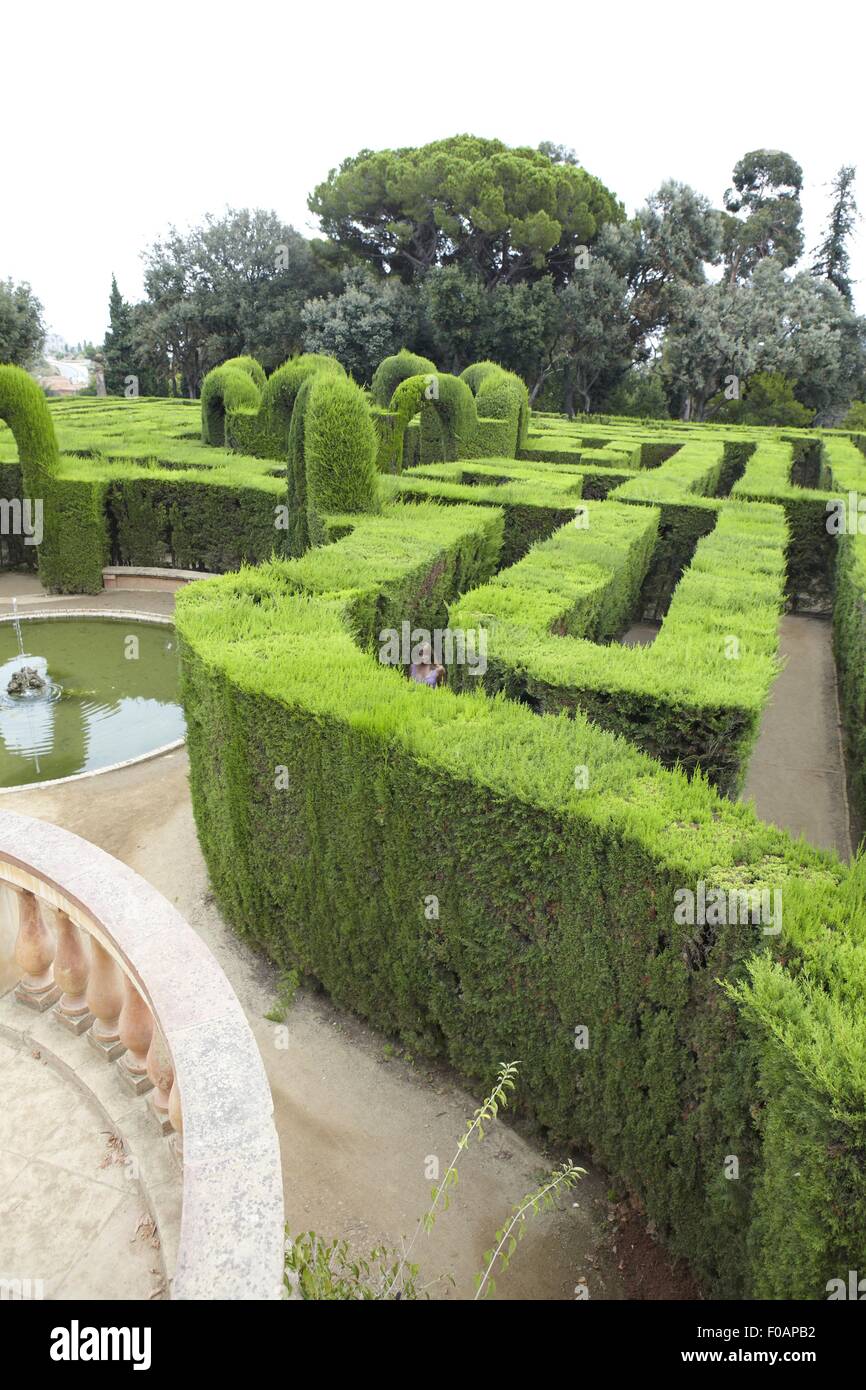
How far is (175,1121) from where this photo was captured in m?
3.24

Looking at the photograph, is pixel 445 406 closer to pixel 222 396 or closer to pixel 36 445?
pixel 222 396

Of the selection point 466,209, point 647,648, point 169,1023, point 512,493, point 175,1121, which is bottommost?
Answer: point 175,1121

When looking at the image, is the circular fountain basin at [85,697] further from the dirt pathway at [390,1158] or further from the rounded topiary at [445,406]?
the rounded topiary at [445,406]

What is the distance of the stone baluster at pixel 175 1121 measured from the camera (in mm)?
3178

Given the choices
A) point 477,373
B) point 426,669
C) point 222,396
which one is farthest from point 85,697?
point 477,373

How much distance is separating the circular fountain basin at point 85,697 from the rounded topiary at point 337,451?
318cm

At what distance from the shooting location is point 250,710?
6145mm

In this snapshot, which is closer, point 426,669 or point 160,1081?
point 160,1081

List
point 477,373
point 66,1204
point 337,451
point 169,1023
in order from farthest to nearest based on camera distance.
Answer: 1. point 477,373
2. point 337,451
3. point 66,1204
4. point 169,1023

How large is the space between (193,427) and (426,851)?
23974 mm

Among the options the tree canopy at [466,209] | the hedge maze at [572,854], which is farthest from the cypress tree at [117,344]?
the hedge maze at [572,854]

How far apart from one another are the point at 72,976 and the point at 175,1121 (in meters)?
1.04

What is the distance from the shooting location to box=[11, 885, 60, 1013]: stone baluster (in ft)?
13.1
